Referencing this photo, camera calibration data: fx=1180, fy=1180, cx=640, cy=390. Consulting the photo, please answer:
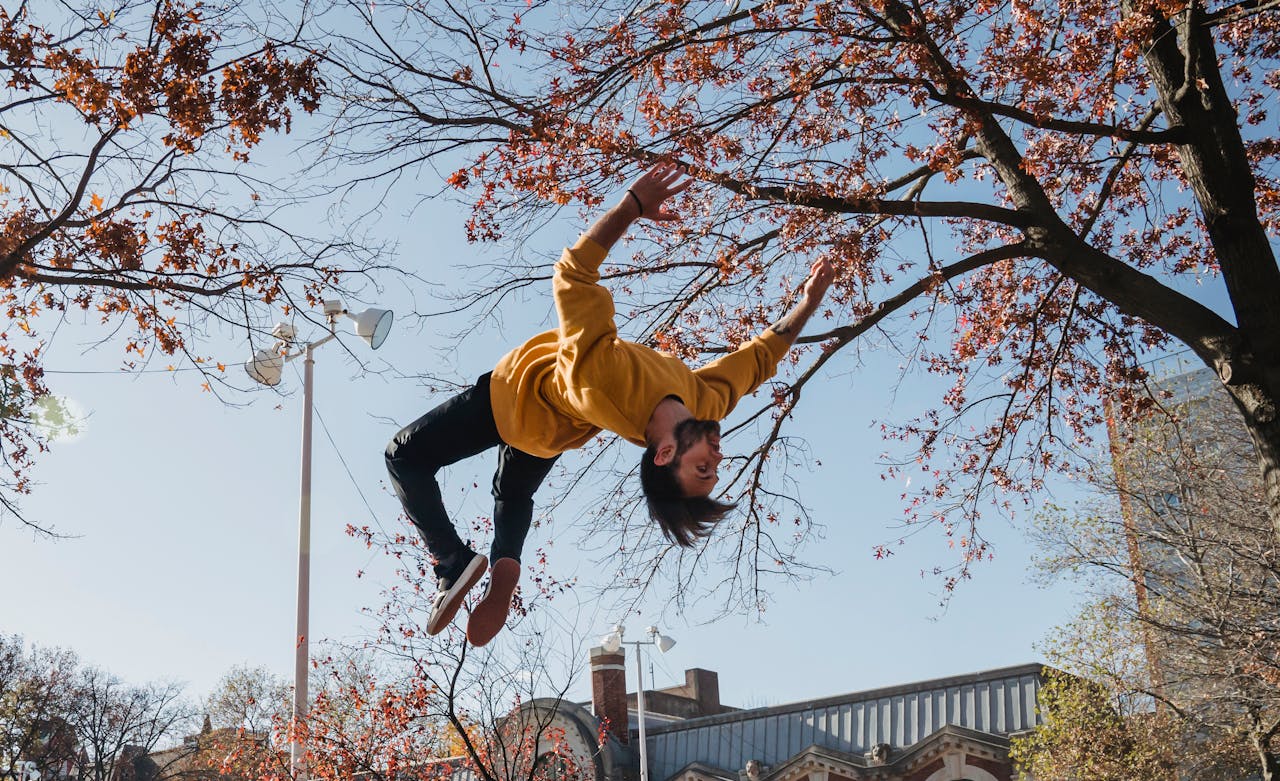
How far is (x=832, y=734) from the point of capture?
94.7 ft

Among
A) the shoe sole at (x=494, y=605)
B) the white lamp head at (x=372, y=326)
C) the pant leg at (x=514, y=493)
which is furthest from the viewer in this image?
the white lamp head at (x=372, y=326)

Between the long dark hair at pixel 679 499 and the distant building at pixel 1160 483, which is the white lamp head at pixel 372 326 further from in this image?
the distant building at pixel 1160 483

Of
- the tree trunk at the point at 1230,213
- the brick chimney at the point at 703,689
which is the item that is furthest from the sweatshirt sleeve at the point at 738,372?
the brick chimney at the point at 703,689

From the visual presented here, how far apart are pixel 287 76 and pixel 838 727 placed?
24.4 m

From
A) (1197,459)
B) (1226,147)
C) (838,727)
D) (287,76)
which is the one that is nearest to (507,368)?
(287,76)

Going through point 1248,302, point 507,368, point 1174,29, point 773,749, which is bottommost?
point 773,749

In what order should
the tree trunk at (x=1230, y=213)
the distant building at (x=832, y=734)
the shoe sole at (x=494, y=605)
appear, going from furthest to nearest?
the distant building at (x=832, y=734) → the tree trunk at (x=1230, y=213) → the shoe sole at (x=494, y=605)

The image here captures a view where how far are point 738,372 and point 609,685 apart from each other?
1084 inches

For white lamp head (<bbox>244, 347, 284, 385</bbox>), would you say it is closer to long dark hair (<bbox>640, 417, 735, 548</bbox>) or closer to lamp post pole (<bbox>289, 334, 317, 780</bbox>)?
lamp post pole (<bbox>289, 334, 317, 780</bbox>)

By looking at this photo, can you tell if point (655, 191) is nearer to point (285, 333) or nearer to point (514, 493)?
point (514, 493)

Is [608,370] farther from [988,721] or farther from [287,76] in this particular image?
[988,721]

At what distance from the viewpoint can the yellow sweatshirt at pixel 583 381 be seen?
4184 millimetres

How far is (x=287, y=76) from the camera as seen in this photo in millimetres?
8125

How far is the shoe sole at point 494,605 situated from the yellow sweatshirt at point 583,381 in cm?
53
